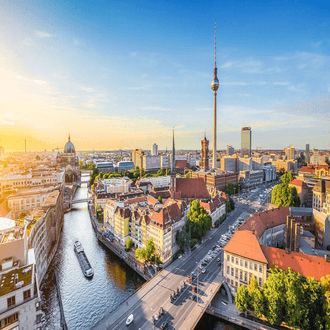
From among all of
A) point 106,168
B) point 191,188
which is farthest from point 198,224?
point 106,168

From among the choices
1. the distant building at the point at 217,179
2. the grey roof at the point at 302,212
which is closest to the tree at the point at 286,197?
the grey roof at the point at 302,212

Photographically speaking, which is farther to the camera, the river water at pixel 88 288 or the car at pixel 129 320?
the river water at pixel 88 288

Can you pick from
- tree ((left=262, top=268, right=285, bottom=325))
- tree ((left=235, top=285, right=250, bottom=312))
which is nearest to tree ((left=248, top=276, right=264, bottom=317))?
tree ((left=235, top=285, right=250, bottom=312))

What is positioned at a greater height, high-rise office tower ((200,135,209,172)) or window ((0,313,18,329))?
high-rise office tower ((200,135,209,172))

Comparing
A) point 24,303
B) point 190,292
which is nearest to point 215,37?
point 190,292

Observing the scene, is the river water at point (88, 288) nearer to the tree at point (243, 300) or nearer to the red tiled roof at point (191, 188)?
the tree at point (243, 300)

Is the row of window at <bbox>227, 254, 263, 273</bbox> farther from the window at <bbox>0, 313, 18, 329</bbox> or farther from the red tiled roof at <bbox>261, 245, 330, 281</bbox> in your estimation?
the window at <bbox>0, 313, 18, 329</bbox>
